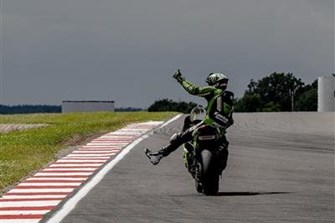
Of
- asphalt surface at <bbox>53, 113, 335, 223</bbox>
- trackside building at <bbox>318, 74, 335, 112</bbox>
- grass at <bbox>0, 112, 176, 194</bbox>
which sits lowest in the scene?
asphalt surface at <bbox>53, 113, 335, 223</bbox>

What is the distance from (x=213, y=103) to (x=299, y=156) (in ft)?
41.0

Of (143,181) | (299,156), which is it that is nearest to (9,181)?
(143,181)

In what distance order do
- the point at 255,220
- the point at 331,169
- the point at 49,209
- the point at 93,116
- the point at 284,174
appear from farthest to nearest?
the point at 93,116, the point at 331,169, the point at 284,174, the point at 49,209, the point at 255,220

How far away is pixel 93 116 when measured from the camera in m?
54.1

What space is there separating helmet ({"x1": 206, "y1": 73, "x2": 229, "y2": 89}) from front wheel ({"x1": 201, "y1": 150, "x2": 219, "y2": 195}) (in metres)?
1.17

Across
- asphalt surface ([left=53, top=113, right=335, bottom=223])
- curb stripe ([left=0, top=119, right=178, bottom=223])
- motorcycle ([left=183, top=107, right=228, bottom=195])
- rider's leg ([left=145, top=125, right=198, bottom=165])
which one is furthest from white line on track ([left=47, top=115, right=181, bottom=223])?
motorcycle ([left=183, top=107, right=228, bottom=195])

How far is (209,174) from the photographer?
51.0 ft

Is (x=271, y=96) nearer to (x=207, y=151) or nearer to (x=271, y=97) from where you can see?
(x=271, y=97)

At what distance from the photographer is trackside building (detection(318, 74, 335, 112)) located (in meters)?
68.4

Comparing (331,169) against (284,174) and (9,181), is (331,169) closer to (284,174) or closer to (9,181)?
(284,174)

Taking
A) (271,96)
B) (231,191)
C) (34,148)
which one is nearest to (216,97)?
(231,191)

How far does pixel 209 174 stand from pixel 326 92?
180 ft

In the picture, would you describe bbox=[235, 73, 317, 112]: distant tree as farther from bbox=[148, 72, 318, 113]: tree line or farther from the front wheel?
the front wheel

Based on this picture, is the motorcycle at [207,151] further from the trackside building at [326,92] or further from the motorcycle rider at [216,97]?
the trackside building at [326,92]
